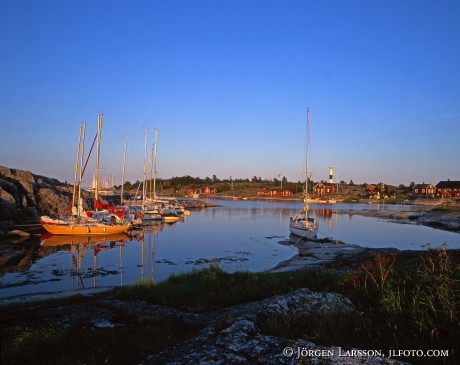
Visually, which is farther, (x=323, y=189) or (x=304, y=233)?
(x=323, y=189)

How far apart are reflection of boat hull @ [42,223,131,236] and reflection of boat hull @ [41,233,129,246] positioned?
2.17 feet

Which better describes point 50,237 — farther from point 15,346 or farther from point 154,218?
point 15,346

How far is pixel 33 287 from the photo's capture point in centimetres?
2119

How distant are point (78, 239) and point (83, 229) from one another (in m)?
1.99

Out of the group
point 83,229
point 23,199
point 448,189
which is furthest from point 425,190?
point 23,199

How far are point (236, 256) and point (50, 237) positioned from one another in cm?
2250

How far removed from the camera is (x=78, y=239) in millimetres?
41125

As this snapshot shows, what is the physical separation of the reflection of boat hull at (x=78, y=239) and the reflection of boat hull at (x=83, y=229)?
2.17 feet

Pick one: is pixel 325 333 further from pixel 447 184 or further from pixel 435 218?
pixel 447 184

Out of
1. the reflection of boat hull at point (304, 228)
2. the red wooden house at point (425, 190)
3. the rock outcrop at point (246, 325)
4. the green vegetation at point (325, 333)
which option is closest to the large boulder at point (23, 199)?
the reflection of boat hull at point (304, 228)

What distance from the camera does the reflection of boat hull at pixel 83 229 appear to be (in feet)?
137

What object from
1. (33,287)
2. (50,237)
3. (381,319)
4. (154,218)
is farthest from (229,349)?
(154,218)

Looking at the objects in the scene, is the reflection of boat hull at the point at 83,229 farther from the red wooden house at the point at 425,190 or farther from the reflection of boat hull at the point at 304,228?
the red wooden house at the point at 425,190

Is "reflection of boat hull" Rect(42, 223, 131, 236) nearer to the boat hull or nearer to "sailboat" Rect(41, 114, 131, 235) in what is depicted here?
"sailboat" Rect(41, 114, 131, 235)
